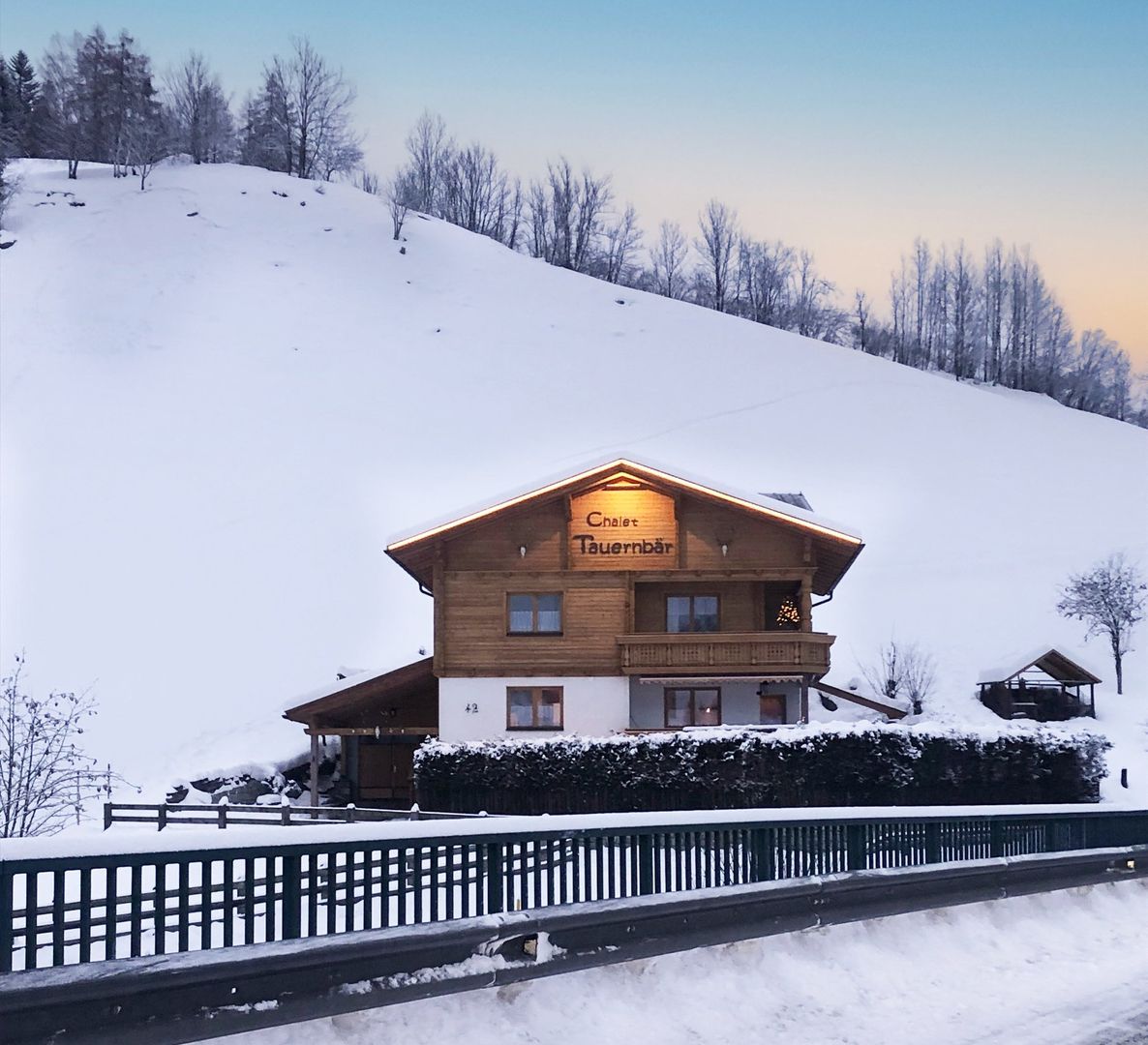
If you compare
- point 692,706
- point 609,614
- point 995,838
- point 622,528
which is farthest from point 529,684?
point 995,838

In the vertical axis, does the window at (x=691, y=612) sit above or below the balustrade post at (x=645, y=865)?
above

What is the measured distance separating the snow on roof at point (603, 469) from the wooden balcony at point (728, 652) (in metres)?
3.08

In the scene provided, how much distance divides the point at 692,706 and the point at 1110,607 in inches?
1322

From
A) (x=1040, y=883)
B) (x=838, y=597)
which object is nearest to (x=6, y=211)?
Result: (x=838, y=597)

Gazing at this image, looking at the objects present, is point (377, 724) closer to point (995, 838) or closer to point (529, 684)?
point (529, 684)

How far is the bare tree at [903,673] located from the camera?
190 feet

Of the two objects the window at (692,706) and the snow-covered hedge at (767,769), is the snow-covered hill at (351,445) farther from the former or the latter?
the snow-covered hedge at (767,769)

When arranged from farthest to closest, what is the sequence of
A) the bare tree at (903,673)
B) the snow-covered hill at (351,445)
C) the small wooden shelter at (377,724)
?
the snow-covered hill at (351,445) → the bare tree at (903,673) → the small wooden shelter at (377,724)

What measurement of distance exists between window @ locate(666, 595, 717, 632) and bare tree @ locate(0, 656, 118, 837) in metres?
15.7

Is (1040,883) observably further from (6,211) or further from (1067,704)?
(6,211)

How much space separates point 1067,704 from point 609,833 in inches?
1973

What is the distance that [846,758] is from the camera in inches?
1089

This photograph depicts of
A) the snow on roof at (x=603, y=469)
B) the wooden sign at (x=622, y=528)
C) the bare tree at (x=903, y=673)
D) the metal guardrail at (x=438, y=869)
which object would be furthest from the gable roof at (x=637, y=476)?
the bare tree at (x=903, y=673)

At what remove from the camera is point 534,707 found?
36531 millimetres
